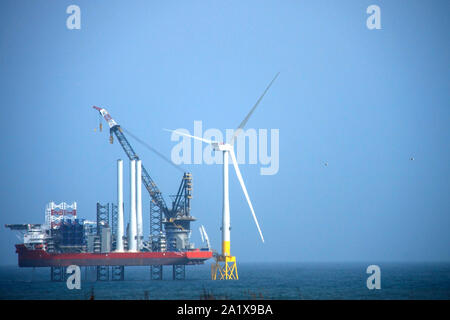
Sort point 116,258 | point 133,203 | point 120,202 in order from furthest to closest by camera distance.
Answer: point 116,258 → point 133,203 → point 120,202

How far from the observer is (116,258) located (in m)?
162

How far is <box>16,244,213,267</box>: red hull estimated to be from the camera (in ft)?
533

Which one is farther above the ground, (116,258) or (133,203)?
(133,203)

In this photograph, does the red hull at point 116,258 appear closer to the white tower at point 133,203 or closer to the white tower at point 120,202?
the white tower at point 133,203

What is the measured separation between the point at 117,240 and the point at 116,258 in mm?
4390

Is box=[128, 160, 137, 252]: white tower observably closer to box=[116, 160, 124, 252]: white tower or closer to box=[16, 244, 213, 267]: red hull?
box=[116, 160, 124, 252]: white tower

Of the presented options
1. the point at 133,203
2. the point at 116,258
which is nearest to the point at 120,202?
the point at 133,203

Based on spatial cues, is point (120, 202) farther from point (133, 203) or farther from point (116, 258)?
point (116, 258)
